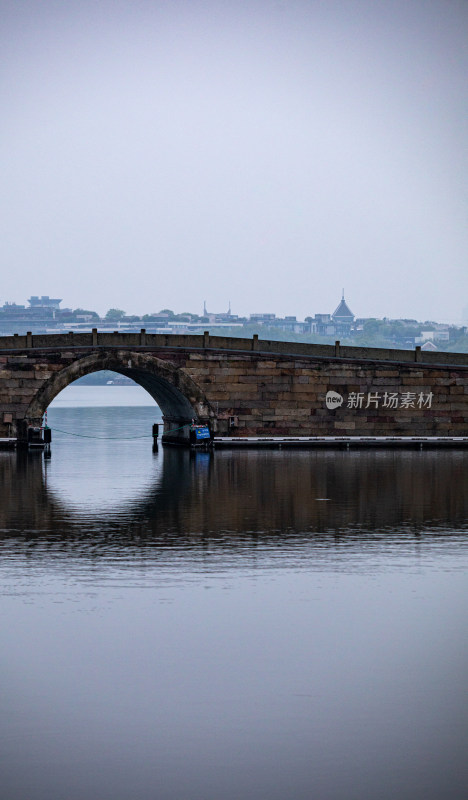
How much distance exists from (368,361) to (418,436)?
207 inches

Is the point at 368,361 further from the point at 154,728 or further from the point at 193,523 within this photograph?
the point at 154,728

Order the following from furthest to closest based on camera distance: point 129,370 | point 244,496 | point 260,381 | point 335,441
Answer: point 129,370, point 335,441, point 260,381, point 244,496

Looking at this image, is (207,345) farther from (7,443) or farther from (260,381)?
(7,443)

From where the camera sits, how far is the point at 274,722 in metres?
12.7

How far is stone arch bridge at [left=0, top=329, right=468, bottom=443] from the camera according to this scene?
59.3 m

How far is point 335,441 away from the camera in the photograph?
2463 inches

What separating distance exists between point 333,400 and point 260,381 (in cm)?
438

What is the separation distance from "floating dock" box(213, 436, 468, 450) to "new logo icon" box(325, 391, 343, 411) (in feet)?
5.83

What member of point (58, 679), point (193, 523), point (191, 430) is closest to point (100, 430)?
point (191, 430)

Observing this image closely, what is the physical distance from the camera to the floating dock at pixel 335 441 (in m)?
Result: 61.2

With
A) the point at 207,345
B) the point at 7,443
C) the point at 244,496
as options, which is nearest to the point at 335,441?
the point at 207,345

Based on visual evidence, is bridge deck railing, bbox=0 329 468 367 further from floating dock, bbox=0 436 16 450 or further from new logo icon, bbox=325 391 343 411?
floating dock, bbox=0 436 16 450

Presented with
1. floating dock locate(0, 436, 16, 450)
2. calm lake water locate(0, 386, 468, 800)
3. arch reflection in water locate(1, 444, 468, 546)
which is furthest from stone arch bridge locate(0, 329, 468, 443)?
calm lake water locate(0, 386, 468, 800)

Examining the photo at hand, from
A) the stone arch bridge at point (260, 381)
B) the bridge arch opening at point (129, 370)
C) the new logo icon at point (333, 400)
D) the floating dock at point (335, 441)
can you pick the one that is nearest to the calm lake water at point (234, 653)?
the bridge arch opening at point (129, 370)
